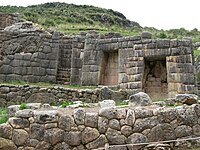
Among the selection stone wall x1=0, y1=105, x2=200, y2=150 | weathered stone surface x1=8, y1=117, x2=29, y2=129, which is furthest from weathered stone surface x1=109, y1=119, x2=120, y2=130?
weathered stone surface x1=8, y1=117, x2=29, y2=129

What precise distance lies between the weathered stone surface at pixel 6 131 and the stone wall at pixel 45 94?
226 inches

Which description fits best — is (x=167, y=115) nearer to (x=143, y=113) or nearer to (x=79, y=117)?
(x=143, y=113)

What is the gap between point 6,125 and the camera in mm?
7215

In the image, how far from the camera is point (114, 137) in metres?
7.51

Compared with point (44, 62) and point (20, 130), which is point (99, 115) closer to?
point (20, 130)

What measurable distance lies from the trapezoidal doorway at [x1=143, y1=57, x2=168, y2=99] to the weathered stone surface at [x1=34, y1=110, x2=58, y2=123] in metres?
6.84

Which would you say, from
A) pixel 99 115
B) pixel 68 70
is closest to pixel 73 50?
A: pixel 68 70

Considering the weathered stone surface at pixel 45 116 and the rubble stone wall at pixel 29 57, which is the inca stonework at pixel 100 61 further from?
the weathered stone surface at pixel 45 116

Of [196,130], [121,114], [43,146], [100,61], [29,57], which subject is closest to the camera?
[43,146]

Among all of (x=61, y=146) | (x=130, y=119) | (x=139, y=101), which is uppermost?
(x=139, y=101)

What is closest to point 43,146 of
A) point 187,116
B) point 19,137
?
point 19,137

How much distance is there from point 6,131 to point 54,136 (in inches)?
38.0

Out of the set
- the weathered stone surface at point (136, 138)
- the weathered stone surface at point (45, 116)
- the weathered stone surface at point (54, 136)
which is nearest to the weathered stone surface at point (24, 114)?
the weathered stone surface at point (45, 116)

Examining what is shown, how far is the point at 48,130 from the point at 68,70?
8.00 metres
